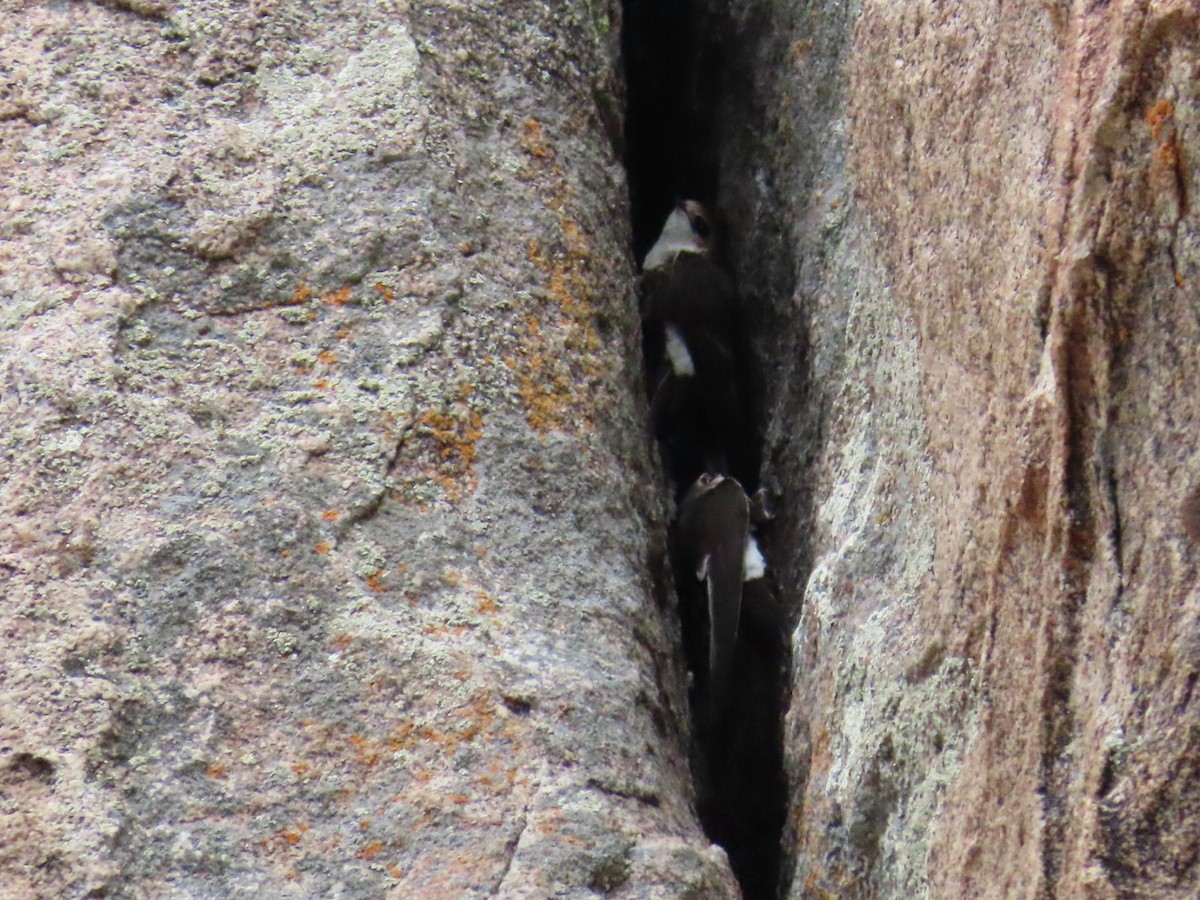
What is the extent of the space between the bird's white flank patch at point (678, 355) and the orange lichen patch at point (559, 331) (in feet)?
0.74

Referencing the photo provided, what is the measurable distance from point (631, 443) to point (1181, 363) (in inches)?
39.1

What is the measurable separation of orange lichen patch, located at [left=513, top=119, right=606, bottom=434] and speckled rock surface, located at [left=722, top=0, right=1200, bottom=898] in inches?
11.9

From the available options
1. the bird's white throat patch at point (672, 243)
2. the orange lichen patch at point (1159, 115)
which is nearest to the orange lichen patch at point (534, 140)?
the bird's white throat patch at point (672, 243)

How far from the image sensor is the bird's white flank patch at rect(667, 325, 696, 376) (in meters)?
2.34

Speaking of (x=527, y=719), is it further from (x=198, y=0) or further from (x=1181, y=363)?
(x=198, y=0)

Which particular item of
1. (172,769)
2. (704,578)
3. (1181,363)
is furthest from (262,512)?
(1181,363)

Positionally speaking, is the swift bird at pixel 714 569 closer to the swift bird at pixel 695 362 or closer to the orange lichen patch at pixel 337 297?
the swift bird at pixel 695 362

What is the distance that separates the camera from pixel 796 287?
7.28ft

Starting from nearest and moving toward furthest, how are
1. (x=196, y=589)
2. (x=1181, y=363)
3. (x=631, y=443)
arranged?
1. (x=1181, y=363)
2. (x=196, y=589)
3. (x=631, y=443)

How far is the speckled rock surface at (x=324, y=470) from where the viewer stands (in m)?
1.66

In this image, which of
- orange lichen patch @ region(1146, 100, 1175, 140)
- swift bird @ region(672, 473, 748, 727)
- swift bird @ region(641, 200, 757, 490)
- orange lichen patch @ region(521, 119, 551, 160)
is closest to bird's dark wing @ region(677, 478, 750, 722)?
swift bird @ region(672, 473, 748, 727)

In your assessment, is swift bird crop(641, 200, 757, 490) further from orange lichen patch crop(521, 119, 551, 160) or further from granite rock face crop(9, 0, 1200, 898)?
orange lichen patch crop(521, 119, 551, 160)

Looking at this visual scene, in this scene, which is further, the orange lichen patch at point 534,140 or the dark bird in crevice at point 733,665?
the orange lichen patch at point 534,140

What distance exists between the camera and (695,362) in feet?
7.71
